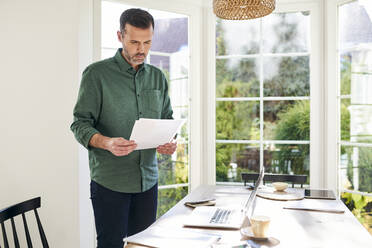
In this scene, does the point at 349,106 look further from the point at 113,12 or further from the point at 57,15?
the point at 57,15

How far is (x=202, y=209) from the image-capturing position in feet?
5.89

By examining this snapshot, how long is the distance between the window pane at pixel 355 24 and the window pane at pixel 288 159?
3.22ft

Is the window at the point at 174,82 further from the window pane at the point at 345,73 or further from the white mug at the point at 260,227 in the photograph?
the white mug at the point at 260,227

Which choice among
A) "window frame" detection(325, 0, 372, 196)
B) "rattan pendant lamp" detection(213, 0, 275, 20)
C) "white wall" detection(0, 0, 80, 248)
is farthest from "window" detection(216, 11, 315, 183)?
"white wall" detection(0, 0, 80, 248)

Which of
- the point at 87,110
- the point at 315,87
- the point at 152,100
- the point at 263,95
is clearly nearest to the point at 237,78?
the point at 263,95

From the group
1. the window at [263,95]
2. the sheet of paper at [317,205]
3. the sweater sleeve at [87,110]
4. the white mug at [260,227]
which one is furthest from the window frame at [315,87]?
the white mug at [260,227]

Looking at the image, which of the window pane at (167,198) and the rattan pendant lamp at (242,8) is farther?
the window pane at (167,198)

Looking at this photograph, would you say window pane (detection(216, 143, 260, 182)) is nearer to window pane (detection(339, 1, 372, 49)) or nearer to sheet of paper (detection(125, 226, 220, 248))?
window pane (detection(339, 1, 372, 49))

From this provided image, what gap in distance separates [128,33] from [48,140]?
1164mm

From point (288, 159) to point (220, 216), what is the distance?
2.01m

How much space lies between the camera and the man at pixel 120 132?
78.0 inches

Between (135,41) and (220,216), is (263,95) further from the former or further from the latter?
(220,216)

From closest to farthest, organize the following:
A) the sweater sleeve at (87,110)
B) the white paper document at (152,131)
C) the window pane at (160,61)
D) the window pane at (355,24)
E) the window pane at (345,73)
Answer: the white paper document at (152,131) < the sweater sleeve at (87,110) < the window pane at (355,24) < the window pane at (345,73) < the window pane at (160,61)

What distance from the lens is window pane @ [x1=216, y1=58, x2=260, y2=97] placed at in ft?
11.7
